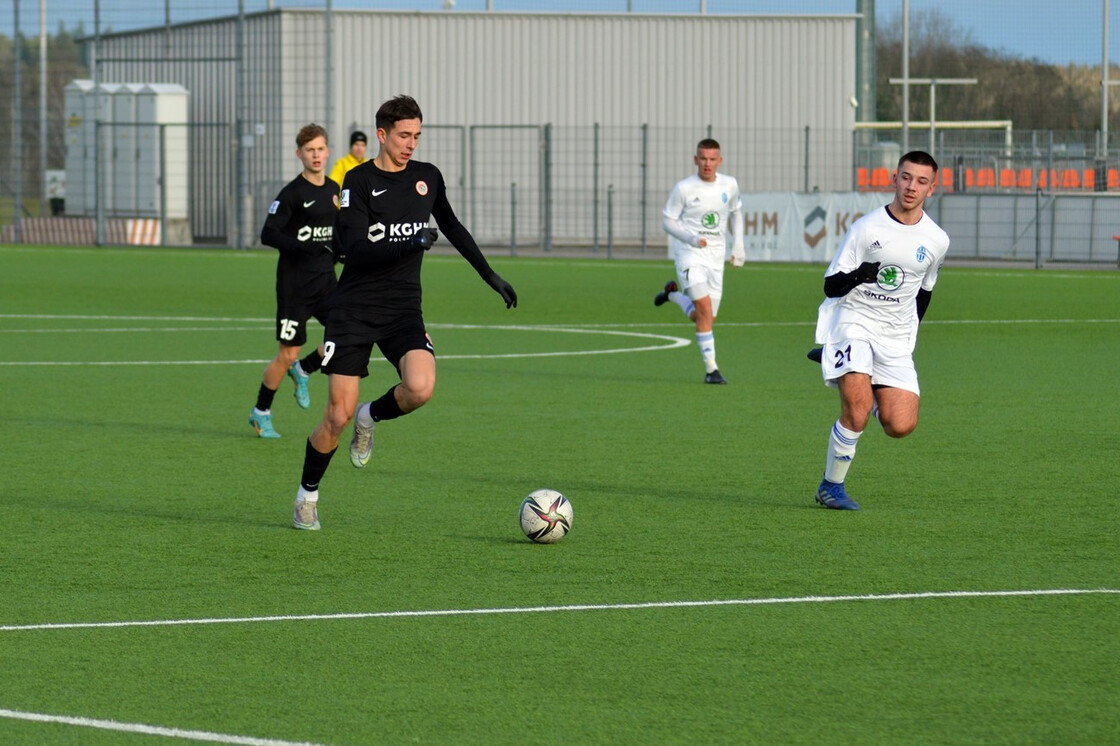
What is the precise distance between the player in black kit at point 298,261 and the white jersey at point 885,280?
4.05 meters

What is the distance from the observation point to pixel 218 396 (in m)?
14.8

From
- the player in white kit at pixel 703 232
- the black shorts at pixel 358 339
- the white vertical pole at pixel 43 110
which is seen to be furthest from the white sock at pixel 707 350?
the white vertical pole at pixel 43 110

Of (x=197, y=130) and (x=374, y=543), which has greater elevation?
(x=197, y=130)

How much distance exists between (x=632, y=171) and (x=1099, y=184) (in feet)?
33.9

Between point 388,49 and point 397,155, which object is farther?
point 388,49

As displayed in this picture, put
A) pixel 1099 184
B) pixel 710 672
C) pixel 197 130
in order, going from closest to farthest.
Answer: pixel 710 672, pixel 1099 184, pixel 197 130

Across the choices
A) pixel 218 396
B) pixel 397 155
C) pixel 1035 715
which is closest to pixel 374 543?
pixel 397 155

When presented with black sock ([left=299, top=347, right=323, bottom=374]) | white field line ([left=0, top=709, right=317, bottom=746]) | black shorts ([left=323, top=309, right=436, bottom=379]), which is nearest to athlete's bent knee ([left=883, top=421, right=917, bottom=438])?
black shorts ([left=323, top=309, right=436, bottom=379])

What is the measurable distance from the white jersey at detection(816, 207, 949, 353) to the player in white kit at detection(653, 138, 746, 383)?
6549mm

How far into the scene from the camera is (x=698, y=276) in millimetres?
16469

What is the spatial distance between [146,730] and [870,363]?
16.8 feet

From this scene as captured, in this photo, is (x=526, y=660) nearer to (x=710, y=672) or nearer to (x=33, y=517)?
(x=710, y=672)

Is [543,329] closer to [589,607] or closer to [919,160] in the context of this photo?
[919,160]

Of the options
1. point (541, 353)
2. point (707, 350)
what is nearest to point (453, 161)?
point (541, 353)
